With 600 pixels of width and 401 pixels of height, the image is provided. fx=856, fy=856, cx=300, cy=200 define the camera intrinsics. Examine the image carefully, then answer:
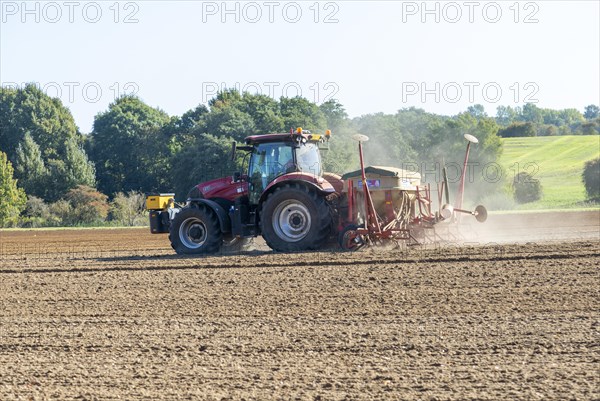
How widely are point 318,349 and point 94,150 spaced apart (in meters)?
53.1

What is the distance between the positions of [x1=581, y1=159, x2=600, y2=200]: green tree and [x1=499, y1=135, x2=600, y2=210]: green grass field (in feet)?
7.47

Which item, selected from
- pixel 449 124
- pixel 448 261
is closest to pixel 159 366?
pixel 448 261

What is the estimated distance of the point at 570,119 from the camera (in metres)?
129

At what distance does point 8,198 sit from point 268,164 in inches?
1185

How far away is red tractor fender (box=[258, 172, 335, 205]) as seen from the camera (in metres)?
14.6

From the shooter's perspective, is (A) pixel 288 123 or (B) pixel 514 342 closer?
(B) pixel 514 342

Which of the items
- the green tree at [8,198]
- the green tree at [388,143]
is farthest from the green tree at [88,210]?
the green tree at [388,143]

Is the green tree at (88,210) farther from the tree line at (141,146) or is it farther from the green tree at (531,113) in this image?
the green tree at (531,113)

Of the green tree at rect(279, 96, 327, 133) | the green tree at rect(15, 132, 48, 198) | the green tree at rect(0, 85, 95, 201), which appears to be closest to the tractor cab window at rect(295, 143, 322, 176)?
the green tree at rect(279, 96, 327, 133)

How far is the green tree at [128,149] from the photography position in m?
52.6

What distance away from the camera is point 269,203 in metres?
14.8

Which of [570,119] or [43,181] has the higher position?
[570,119]

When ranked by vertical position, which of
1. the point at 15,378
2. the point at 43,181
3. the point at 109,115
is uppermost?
the point at 109,115

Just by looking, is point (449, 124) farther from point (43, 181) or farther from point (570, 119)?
point (570, 119)
